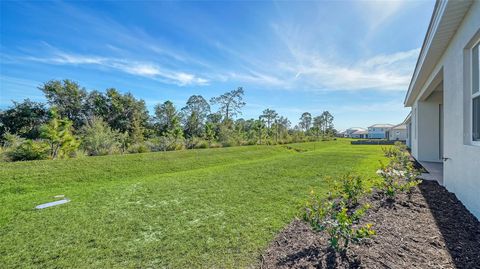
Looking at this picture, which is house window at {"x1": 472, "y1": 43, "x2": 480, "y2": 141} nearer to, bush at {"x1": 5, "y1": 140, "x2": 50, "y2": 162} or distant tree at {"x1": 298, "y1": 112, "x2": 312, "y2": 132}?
bush at {"x1": 5, "y1": 140, "x2": 50, "y2": 162}

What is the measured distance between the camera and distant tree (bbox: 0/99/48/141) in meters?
16.2

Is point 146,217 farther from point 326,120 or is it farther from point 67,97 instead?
point 326,120

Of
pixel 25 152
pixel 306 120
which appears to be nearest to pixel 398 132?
pixel 306 120

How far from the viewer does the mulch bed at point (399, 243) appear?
1.83 m

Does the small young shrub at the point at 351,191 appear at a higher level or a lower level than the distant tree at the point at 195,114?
lower

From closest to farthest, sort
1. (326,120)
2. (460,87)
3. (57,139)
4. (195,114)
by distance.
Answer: (460,87) < (57,139) < (195,114) < (326,120)

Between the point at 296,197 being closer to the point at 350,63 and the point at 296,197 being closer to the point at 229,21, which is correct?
the point at 229,21

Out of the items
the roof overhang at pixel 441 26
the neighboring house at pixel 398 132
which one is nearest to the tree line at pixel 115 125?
the roof overhang at pixel 441 26

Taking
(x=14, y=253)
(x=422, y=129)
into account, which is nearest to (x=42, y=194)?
(x=14, y=253)

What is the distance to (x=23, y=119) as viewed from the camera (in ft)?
56.1

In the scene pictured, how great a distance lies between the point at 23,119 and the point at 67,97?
497cm

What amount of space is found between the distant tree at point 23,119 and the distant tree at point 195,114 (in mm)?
12303

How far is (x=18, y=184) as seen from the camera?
18.1ft

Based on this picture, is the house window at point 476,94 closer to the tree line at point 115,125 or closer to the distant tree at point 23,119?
the tree line at point 115,125
